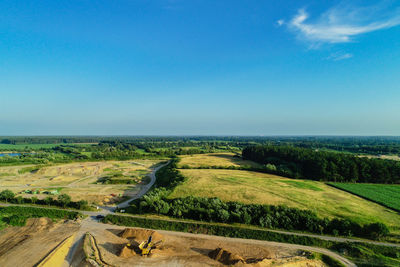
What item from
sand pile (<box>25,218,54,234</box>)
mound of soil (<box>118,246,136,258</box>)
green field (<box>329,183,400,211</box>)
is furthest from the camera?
green field (<box>329,183,400,211</box>)

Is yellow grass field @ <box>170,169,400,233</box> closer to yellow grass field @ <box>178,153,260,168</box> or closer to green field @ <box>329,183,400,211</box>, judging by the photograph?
green field @ <box>329,183,400,211</box>

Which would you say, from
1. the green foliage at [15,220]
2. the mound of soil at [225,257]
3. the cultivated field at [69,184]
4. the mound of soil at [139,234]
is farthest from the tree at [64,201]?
the mound of soil at [225,257]


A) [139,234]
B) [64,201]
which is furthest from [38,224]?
[139,234]

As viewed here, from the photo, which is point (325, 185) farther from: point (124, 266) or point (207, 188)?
point (124, 266)

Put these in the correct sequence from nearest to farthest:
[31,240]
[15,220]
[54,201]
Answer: [31,240] < [15,220] < [54,201]

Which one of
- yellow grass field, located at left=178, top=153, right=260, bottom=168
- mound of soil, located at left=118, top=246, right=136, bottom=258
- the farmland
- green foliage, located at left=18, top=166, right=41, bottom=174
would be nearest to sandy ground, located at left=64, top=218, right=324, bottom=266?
mound of soil, located at left=118, top=246, right=136, bottom=258

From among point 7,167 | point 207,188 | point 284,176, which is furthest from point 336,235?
point 7,167

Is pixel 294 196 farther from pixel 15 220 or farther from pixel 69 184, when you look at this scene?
pixel 69 184
